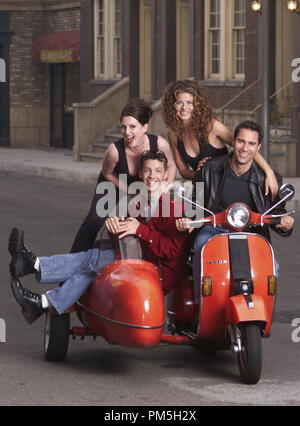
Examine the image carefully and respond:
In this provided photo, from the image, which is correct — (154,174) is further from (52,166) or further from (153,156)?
(52,166)

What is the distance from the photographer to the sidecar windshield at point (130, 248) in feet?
23.7

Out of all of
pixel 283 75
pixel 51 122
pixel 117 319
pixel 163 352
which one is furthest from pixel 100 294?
pixel 51 122

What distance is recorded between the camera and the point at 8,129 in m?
36.9

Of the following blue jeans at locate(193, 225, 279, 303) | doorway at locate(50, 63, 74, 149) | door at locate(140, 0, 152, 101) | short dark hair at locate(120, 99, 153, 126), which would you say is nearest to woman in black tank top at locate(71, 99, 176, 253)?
short dark hair at locate(120, 99, 153, 126)

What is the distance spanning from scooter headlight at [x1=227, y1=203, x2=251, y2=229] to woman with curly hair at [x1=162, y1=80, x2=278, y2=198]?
1.74 feet

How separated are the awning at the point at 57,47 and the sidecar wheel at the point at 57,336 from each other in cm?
2620

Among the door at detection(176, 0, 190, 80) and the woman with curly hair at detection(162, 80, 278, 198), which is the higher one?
the door at detection(176, 0, 190, 80)

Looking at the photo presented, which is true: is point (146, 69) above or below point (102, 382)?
above

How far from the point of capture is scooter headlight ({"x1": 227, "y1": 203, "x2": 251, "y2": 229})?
276 inches

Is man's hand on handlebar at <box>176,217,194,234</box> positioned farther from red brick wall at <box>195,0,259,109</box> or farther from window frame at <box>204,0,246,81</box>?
window frame at <box>204,0,246,81</box>

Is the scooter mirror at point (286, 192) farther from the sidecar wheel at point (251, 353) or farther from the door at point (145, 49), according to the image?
the door at point (145, 49)

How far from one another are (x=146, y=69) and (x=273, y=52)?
678cm
